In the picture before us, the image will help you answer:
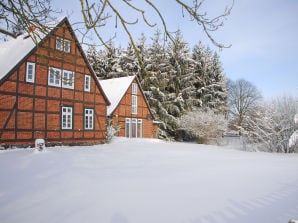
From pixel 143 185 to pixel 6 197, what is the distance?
9.87 feet

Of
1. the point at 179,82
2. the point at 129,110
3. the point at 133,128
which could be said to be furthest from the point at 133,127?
the point at 179,82

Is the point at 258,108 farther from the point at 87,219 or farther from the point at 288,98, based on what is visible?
the point at 87,219

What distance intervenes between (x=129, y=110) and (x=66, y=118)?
25.8 feet

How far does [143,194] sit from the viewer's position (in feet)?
18.4

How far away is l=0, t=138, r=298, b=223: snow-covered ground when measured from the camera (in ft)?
14.3

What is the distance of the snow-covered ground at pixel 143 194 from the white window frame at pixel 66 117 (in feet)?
22.7

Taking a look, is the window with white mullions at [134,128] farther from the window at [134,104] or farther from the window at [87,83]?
the window at [87,83]

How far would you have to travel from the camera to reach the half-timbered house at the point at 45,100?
43.1 feet

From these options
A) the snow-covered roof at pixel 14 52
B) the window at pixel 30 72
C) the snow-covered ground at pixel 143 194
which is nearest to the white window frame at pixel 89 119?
the window at pixel 30 72

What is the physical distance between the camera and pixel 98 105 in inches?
711

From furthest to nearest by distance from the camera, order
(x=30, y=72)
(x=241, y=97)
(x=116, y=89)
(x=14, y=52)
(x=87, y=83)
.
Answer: (x=241, y=97) < (x=116, y=89) < (x=87, y=83) < (x=14, y=52) < (x=30, y=72)

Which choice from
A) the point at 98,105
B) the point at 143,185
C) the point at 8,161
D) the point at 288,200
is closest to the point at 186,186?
the point at 143,185

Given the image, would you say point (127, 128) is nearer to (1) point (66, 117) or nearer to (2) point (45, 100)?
(1) point (66, 117)

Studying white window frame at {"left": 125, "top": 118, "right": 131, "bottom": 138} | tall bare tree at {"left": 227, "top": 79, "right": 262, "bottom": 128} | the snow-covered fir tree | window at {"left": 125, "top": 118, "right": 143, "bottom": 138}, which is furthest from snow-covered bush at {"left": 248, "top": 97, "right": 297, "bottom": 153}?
tall bare tree at {"left": 227, "top": 79, "right": 262, "bottom": 128}
